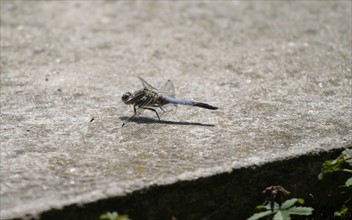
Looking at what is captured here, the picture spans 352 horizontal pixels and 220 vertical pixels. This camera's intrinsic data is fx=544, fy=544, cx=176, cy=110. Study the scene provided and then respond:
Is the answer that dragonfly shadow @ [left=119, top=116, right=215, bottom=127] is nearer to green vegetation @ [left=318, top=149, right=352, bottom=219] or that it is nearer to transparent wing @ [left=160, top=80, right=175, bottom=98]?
transparent wing @ [left=160, top=80, right=175, bottom=98]

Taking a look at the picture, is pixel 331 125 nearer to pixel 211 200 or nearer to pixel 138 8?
pixel 211 200

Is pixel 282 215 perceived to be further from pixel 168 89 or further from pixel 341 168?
pixel 168 89

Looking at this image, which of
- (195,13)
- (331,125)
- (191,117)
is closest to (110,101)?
(191,117)

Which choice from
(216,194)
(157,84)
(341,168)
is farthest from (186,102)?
(341,168)

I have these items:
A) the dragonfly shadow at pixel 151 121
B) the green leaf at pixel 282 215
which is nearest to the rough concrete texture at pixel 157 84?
the dragonfly shadow at pixel 151 121

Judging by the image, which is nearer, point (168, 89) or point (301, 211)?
point (301, 211)
